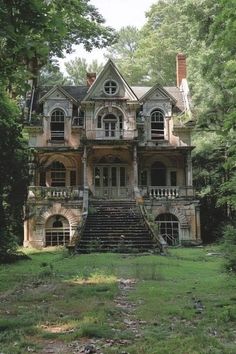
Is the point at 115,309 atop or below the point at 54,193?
below

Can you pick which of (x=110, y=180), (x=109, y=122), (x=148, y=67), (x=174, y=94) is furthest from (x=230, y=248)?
(x=148, y=67)

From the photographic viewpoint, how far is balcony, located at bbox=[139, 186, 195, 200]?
3331 centimetres

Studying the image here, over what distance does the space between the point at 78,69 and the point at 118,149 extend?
116ft

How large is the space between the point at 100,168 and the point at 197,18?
12371mm

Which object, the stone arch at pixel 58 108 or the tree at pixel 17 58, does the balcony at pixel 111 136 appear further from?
the tree at pixel 17 58

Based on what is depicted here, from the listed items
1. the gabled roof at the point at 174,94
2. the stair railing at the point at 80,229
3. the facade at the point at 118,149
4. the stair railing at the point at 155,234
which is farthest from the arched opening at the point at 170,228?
the gabled roof at the point at 174,94

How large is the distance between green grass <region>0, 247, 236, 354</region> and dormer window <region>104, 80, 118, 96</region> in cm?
2091

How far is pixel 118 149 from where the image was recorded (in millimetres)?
35125

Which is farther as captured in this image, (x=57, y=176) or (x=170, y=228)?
(x=57, y=176)

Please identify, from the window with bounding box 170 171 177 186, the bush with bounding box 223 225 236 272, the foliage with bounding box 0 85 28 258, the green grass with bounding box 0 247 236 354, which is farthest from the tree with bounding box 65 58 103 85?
the bush with bounding box 223 225 236 272

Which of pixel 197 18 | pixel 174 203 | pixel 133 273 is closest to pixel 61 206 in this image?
pixel 174 203

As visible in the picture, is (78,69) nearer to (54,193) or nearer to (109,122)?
(109,122)

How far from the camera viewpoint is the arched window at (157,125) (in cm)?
3588

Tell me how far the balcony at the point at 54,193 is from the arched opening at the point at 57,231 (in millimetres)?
1319
